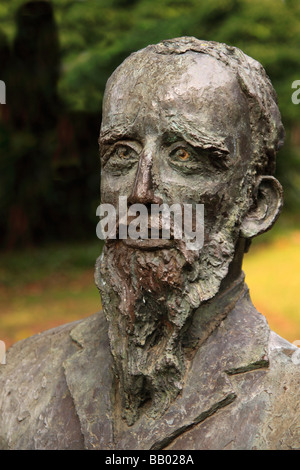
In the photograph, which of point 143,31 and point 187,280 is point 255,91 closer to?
point 187,280

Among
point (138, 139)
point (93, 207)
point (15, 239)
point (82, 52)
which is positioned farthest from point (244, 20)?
point (138, 139)

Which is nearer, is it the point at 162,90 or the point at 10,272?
A: the point at 162,90

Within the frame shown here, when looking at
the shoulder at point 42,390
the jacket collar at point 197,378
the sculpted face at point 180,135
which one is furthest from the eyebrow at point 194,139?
the shoulder at point 42,390

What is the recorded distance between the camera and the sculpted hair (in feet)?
11.3

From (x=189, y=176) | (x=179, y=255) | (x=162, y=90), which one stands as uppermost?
(x=162, y=90)

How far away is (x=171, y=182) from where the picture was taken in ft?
10.8

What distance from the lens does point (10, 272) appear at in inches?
405

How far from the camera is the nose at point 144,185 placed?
3232 mm

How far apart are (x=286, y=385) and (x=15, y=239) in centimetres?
778

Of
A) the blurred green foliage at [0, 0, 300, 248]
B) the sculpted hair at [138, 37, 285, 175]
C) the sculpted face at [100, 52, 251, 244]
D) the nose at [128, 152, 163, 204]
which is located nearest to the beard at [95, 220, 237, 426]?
the sculpted face at [100, 52, 251, 244]

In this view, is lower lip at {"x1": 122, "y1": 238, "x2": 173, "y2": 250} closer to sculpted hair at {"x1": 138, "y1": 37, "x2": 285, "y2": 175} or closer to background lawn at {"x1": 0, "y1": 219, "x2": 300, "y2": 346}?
sculpted hair at {"x1": 138, "y1": 37, "x2": 285, "y2": 175}

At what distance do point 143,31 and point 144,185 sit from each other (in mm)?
4816
